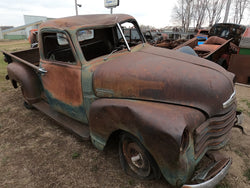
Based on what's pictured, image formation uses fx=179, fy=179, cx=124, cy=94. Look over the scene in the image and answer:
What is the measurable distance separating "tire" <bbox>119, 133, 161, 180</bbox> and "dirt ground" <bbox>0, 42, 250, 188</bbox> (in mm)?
101

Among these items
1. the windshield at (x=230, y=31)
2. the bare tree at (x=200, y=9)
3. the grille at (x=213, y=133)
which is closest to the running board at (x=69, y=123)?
the grille at (x=213, y=133)

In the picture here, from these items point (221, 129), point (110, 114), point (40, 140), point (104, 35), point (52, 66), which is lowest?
point (40, 140)

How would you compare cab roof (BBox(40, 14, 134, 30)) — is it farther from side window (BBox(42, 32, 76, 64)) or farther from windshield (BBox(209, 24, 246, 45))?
windshield (BBox(209, 24, 246, 45))

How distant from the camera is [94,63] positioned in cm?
228

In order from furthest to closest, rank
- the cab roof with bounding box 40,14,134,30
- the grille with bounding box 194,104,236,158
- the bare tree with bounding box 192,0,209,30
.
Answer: the bare tree with bounding box 192,0,209,30, the cab roof with bounding box 40,14,134,30, the grille with bounding box 194,104,236,158

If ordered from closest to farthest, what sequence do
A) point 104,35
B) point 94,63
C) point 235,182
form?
point 235,182, point 94,63, point 104,35

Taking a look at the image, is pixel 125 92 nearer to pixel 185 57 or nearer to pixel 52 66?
pixel 185 57

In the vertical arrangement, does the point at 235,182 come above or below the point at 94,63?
below

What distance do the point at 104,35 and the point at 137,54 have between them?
1.23 metres

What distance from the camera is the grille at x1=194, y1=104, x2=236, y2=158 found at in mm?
1657

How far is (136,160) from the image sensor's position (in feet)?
6.43

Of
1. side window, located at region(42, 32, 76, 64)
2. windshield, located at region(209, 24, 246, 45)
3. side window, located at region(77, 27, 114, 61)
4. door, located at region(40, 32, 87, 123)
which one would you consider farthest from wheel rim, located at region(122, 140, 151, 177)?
windshield, located at region(209, 24, 246, 45)

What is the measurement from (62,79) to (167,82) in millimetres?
1502

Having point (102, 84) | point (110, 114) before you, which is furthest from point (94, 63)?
point (110, 114)
